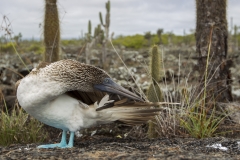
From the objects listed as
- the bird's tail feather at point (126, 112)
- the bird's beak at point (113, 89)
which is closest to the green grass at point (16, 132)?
the bird's tail feather at point (126, 112)

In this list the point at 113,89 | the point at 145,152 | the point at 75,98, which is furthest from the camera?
the point at 75,98

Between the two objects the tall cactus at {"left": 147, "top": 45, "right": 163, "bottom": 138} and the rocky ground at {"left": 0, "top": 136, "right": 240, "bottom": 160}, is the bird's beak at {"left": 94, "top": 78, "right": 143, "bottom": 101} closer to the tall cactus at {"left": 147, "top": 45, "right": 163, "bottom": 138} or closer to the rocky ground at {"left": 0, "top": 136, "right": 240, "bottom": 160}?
the rocky ground at {"left": 0, "top": 136, "right": 240, "bottom": 160}

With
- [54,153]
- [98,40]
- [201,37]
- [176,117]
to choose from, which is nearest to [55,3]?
[201,37]

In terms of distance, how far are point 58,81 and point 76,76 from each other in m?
0.25

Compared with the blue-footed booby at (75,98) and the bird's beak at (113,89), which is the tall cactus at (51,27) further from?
the bird's beak at (113,89)

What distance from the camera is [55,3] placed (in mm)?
8586

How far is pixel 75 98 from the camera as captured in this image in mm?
5281

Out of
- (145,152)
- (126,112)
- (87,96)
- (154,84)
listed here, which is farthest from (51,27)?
(145,152)

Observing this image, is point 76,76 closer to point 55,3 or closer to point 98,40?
point 55,3

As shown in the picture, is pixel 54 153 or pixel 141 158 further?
pixel 54 153

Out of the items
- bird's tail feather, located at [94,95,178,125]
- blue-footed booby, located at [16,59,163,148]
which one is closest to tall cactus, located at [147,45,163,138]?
bird's tail feather, located at [94,95,178,125]

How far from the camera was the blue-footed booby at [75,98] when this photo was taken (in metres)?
4.82

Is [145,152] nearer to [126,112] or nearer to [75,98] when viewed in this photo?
[126,112]

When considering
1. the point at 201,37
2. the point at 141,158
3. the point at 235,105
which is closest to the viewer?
the point at 141,158
